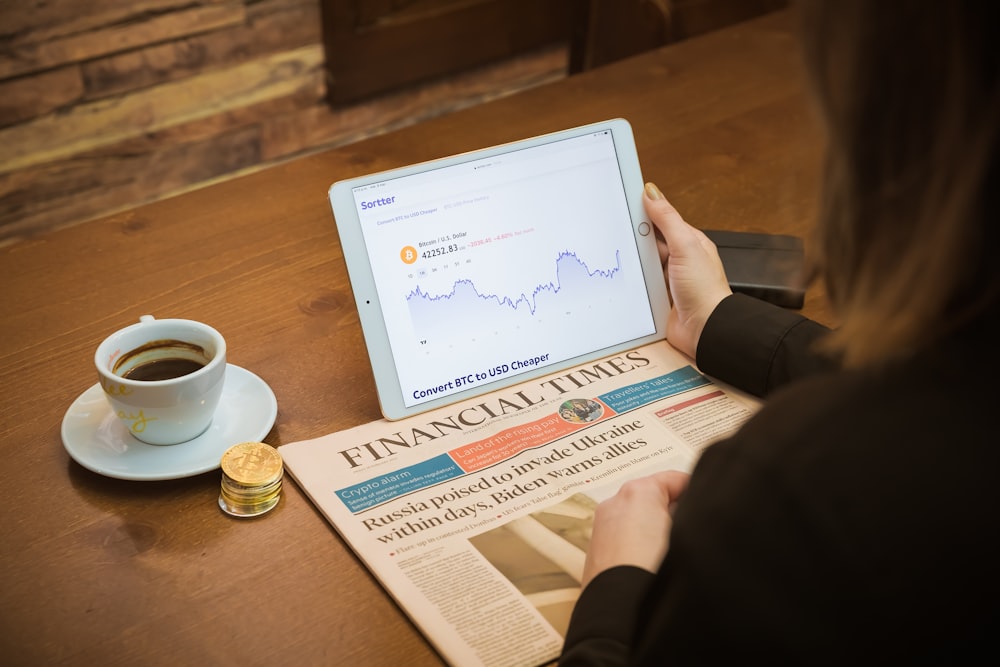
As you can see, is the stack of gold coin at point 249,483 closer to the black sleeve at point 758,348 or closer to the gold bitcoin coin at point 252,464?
the gold bitcoin coin at point 252,464

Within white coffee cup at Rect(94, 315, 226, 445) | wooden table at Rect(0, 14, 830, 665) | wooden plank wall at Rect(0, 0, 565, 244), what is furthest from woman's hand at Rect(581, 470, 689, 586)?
wooden plank wall at Rect(0, 0, 565, 244)

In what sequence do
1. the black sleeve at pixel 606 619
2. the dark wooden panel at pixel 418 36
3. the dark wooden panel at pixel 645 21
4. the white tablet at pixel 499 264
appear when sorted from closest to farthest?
the black sleeve at pixel 606 619, the white tablet at pixel 499 264, the dark wooden panel at pixel 645 21, the dark wooden panel at pixel 418 36

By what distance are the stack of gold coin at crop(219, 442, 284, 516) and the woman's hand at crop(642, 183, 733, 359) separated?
0.45 m

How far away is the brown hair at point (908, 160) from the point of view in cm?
48

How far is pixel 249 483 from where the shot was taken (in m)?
0.86

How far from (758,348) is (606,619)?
15.8 inches

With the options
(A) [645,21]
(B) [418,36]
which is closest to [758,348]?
(A) [645,21]

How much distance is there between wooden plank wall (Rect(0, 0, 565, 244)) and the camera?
2305 mm

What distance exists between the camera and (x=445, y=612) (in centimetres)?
77

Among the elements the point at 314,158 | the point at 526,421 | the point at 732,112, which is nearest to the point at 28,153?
the point at 314,158

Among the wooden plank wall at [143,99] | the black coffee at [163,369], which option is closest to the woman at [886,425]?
the black coffee at [163,369]

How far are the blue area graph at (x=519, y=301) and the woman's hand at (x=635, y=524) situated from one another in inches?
9.9

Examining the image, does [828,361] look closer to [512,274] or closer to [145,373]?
[512,274]

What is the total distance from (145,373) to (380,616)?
328 millimetres
